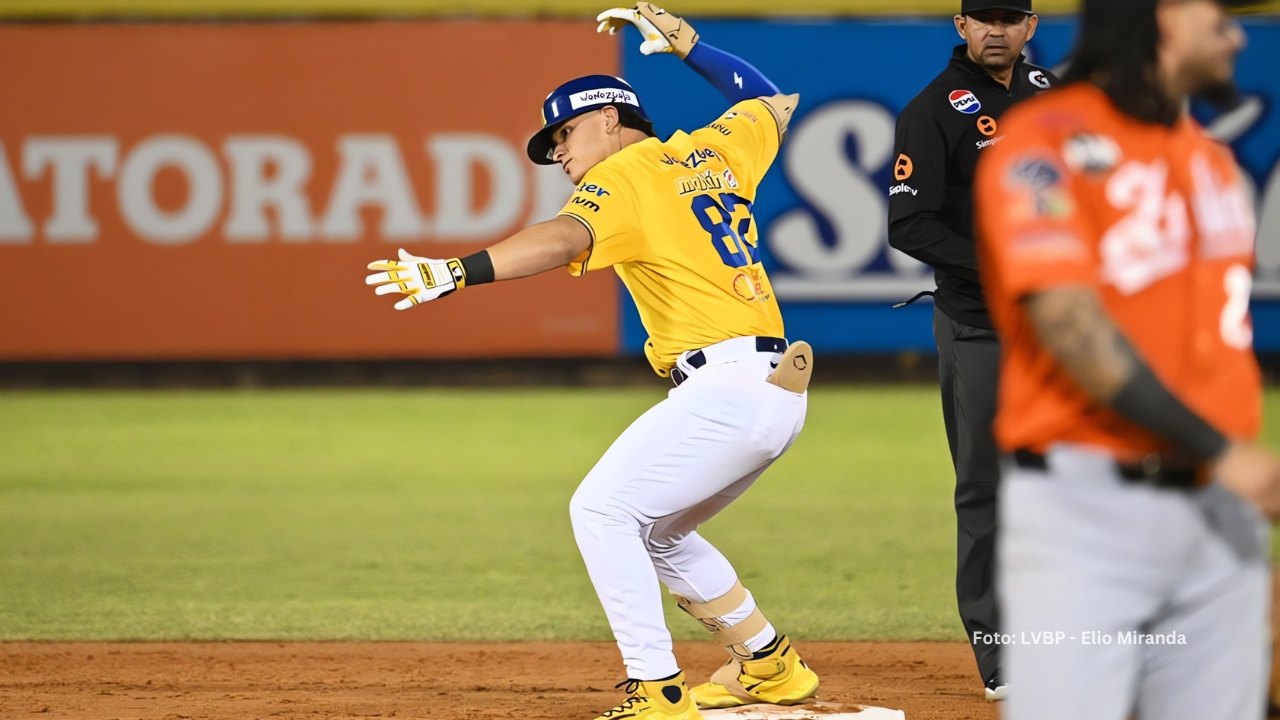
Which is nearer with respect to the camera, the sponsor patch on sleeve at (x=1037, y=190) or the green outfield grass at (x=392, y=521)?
the sponsor patch on sleeve at (x=1037, y=190)

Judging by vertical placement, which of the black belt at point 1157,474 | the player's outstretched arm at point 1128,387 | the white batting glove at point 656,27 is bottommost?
the black belt at point 1157,474

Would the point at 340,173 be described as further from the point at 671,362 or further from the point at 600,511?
the point at 600,511

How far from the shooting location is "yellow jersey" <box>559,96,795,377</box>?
15.8 ft

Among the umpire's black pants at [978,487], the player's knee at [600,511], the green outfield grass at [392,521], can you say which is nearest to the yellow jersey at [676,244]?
the player's knee at [600,511]

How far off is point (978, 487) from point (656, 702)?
1339 millimetres

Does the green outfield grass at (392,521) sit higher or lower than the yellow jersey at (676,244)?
lower

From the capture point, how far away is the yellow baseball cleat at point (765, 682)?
5.34m

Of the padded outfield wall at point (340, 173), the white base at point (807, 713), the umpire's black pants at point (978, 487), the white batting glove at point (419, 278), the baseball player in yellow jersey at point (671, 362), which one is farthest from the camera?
the padded outfield wall at point (340, 173)

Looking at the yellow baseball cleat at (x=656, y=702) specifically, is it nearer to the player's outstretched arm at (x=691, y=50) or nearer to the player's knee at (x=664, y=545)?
the player's knee at (x=664, y=545)

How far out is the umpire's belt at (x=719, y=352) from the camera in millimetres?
4996

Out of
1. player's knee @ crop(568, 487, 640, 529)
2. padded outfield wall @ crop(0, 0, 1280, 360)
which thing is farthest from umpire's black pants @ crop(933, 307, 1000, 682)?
padded outfield wall @ crop(0, 0, 1280, 360)

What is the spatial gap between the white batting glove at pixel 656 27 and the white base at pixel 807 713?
2.39m

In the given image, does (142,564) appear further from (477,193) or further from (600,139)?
(477,193)

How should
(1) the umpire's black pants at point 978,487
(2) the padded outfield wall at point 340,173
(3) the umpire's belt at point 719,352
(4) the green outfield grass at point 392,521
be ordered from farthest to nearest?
(2) the padded outfield wall at point 340,173, (4) the green outfield grass at point 392,521, (1) the umpire's black pants at point 978,487, (3) the umpire's belt at point 719,352
